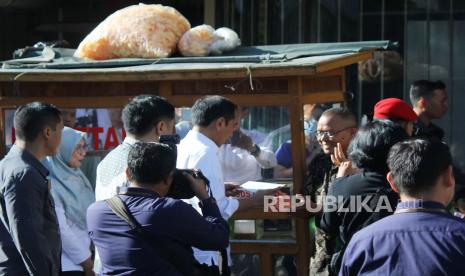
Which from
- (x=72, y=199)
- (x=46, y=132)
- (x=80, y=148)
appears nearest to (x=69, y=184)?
(x=72, y=199)

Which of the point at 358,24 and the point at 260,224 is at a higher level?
the point at 358,24

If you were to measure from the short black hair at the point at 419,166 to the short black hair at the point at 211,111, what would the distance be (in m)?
1.75

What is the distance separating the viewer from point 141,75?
221 inches

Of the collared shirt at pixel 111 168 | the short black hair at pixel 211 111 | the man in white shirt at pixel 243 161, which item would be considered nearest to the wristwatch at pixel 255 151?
the man in white shirt at pixel 243 161

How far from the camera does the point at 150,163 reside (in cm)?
378

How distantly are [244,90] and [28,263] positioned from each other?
75.9 inches

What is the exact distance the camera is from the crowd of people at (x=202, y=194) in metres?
3.18

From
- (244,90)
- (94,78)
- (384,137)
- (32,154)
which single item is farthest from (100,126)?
(384,137)

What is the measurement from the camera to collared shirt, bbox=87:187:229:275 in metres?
3.70

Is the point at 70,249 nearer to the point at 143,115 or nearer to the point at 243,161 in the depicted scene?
the point at 243,161

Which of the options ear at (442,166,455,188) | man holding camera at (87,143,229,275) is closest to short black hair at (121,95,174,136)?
man holding camera at (87,143,229,275)

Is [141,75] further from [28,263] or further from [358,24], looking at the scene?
[358,24]

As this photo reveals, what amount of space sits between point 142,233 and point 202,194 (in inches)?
16.2

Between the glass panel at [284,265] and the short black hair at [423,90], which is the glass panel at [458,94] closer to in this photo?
the short black hair at [423,90]
